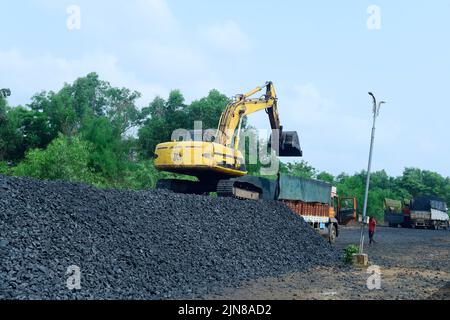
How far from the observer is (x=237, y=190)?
62.7 ft

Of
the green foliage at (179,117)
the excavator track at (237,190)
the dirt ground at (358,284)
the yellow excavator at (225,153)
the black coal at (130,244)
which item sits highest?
the green foliage at (179,117)

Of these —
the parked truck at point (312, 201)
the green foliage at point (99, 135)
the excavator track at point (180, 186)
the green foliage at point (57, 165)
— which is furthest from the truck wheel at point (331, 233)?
the green foliage at point (57, 165)

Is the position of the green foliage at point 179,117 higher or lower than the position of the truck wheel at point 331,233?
higher

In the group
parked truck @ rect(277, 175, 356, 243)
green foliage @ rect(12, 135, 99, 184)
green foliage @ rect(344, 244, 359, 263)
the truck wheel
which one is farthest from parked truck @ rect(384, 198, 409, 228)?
green foliage @ rect(344, 244, 359, 263)

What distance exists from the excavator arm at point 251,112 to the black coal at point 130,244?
3957 millimetres

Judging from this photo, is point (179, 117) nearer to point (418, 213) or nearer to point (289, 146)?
point (418, 213)

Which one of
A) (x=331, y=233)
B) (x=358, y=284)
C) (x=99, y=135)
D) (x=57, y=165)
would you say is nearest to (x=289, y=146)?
(x=331, y=233)

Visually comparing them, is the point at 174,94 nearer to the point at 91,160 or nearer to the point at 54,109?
the point at 54,109

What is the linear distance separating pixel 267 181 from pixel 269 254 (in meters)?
6.38

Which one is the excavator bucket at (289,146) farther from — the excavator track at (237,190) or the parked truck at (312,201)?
the excavator track at (237,190)

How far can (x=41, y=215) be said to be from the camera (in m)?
10.8

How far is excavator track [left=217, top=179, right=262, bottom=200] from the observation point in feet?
61.3

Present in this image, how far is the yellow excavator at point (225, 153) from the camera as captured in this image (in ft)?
58.5

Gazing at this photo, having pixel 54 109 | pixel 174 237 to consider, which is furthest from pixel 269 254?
pixel 54 109
